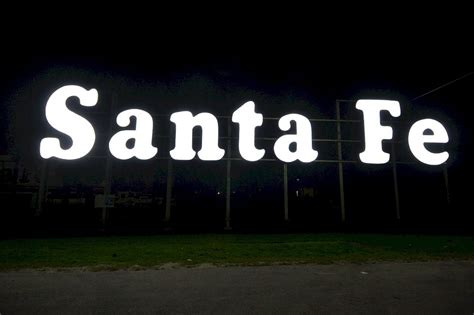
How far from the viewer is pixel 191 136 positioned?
1534 cm

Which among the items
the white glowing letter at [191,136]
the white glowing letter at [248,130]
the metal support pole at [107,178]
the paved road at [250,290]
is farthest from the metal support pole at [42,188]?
the paved road at [250,290]

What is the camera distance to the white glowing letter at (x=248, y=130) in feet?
51.2

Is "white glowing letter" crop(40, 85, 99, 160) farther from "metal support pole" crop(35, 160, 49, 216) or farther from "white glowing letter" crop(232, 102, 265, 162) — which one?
"white glowing letter" crop(232, 102, 265, 162)

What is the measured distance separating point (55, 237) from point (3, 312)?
29.4 ft

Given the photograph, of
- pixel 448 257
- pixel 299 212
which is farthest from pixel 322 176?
pixel 448 257

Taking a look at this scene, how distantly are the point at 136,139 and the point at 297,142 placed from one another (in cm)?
791

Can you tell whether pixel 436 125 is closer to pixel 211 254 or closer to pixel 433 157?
pixel 433 157

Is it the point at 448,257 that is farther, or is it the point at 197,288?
the point at 448,257

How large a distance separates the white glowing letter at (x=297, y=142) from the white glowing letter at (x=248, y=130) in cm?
100

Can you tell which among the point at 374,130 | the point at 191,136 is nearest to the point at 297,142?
the point at 374,130

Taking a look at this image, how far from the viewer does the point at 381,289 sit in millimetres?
5461

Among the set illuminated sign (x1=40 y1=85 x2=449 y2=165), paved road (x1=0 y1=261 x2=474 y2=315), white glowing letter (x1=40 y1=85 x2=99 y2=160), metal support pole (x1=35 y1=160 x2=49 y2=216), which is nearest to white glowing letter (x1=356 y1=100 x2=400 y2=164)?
illuminated sign (x1=40 y1=85 x2=449 y2=165)

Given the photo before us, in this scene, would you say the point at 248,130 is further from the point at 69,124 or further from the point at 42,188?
the point at 42,188

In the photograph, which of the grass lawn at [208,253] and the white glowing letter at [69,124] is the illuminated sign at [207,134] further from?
the grass lawn at [208,253]
